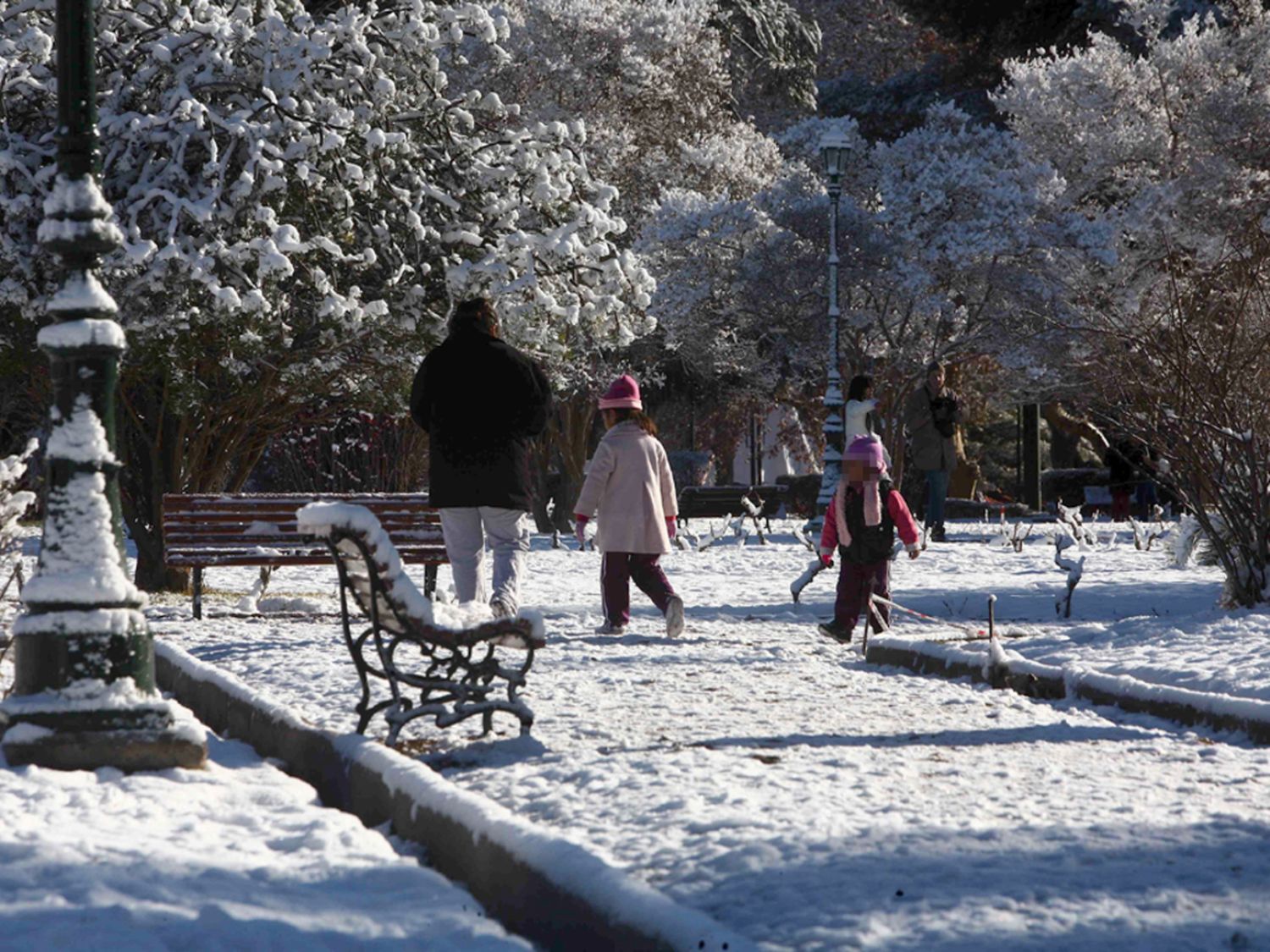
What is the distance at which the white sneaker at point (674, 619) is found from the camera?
457 inches

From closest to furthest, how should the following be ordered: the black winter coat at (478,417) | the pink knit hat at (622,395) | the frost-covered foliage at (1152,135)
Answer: the black winter coat at (478,417) < the pink knit hat at (622,395) < the frost-covered foliage at (1152,135)

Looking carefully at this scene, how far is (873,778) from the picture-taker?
636cm

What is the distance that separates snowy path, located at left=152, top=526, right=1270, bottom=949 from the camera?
14.7 ft

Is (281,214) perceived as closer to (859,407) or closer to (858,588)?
(858,588)

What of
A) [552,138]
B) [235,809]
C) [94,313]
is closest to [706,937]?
[235,809]

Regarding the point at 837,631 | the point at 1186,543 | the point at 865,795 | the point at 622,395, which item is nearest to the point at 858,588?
the point at 837,631

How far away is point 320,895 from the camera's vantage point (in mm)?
5254

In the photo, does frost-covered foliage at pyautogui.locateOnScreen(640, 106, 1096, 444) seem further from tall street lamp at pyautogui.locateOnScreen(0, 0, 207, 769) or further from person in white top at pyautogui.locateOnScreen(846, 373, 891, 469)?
tall street lamp at pyautogui.locateOnScreen(0, 0, 207, 769)

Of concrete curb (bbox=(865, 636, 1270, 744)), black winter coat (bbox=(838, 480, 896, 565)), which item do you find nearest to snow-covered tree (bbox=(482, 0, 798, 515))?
black winter coat (bbox=(838, 480, 896, 565))

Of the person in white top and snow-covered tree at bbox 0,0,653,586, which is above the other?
snow-covered tree at bbox 0,0,653,586

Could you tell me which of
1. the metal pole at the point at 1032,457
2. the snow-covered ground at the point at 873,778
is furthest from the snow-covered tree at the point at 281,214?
the metal pole at the point at 1032,457

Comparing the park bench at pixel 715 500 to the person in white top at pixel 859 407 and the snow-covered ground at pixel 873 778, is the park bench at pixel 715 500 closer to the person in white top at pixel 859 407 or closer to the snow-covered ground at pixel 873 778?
the person in white top at pixel 859 407

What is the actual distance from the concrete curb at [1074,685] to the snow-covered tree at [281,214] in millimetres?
5528

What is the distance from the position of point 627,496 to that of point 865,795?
6.04 meters
